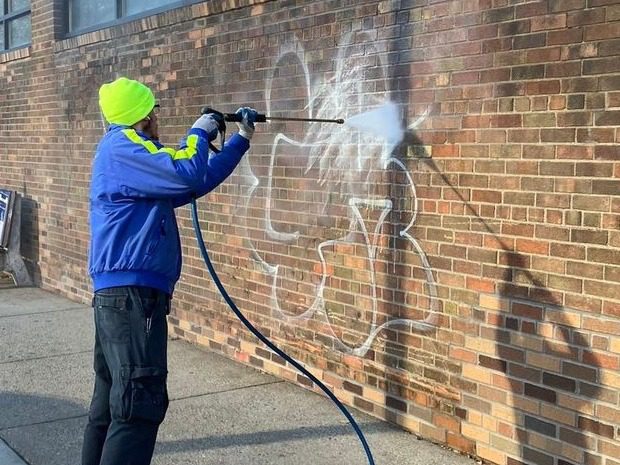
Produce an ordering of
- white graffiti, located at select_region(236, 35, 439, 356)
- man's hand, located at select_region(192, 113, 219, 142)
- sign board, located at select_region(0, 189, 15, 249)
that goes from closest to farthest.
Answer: man's hand, located at select_region(192, 113, 219, 142)
white graffiti, located at select_region(236, 35, 439, 356)
sign board, located at select_region(0, 189, 15, 249)

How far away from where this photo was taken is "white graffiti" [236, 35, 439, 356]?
174 inches

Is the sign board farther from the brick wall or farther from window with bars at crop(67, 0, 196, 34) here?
the brick wall

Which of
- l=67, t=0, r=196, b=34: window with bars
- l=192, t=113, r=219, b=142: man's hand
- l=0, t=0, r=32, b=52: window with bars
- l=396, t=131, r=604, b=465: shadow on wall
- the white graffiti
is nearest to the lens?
l=192, t=113, r=219, b=142: man's hand

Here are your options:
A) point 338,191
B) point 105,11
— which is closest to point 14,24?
point 105,11

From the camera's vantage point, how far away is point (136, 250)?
129 inches

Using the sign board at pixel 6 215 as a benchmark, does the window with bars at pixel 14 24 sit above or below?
above

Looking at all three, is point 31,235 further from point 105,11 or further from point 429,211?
point 429,211

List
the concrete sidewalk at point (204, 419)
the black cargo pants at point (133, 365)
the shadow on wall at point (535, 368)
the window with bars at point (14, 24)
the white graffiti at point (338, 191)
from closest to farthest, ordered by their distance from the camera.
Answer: the black cargo pants at point (133, 365) → the shadow on wall at point (535, 368) → the concrete sidewalk at point (204, 419) → the white graffiti at point (338, 191) → the window with bars at point (14, 24)

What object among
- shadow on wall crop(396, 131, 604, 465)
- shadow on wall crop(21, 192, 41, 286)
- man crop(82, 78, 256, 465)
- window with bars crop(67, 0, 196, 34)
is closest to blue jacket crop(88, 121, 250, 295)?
man crop(82, 78, 256, 465)

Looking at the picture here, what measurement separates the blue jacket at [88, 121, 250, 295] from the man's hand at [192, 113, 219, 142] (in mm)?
32

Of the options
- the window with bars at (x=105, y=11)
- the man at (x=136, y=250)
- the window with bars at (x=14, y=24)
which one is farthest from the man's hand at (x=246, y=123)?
the window with bars at (x=14, y=24)

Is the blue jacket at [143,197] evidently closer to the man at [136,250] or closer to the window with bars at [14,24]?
the man at [136,250]

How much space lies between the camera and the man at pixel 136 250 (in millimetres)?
3209

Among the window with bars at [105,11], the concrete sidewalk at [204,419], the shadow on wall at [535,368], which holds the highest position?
the window with bars at [105,11]
